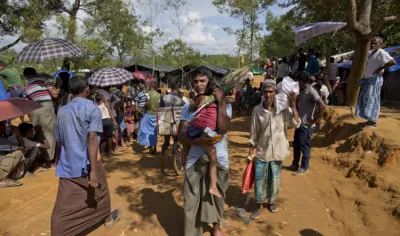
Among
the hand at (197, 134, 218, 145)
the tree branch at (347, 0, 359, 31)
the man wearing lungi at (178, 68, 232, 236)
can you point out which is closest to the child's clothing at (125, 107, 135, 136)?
the man wearing lungi at (178, 68, 232, 236)

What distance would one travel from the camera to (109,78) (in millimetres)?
6465

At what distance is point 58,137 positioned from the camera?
9.18 ft

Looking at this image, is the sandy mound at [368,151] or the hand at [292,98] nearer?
the hand at [292,98]

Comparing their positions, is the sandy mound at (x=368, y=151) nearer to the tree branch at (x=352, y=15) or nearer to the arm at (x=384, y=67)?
the arm at (x=384, y=67)

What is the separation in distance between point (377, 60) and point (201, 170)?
13.7 feet

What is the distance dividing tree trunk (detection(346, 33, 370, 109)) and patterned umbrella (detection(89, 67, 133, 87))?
5.49 metres

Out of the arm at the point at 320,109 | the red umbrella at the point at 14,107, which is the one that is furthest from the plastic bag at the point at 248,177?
the red umbrella at the point at 14,107

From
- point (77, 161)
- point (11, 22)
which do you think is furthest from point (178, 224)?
point (11, 22)

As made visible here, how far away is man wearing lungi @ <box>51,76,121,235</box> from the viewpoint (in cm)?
274

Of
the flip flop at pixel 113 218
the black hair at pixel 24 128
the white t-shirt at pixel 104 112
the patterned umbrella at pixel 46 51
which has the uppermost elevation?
the patterned umbrella at pixel 46 51

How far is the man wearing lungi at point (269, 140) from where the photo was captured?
139 inches

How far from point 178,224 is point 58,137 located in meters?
1.79

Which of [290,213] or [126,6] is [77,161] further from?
[126,6]

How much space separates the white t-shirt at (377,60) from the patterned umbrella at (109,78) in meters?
5.14
